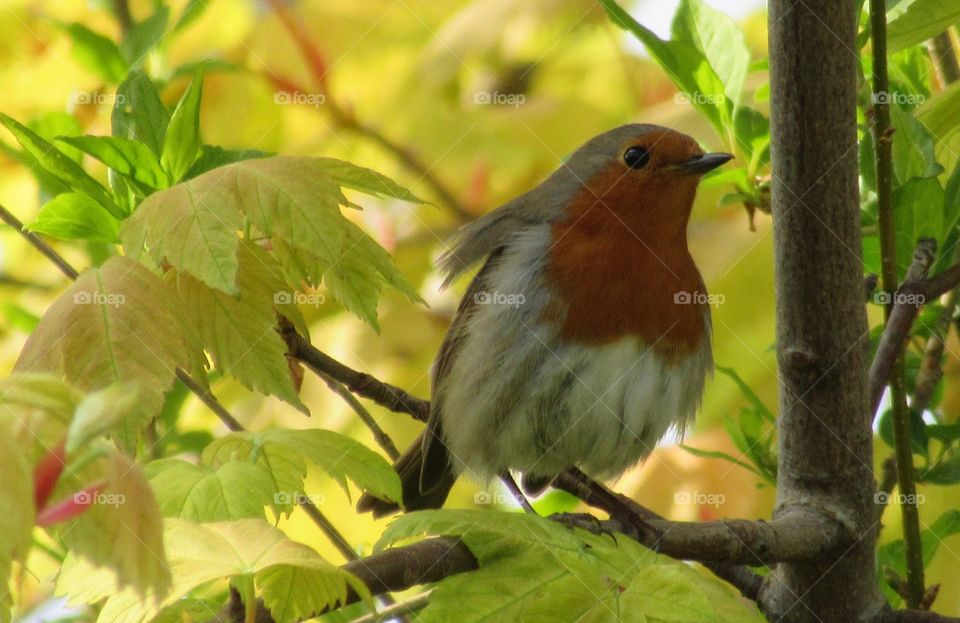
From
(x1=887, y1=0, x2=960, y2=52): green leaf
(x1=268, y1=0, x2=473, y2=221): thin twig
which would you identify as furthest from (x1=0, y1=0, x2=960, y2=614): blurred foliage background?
(x1=887, y1=0, x2=960, y2=52): green leaf

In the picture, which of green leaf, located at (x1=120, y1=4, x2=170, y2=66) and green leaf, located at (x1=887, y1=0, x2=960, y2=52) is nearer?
green leaf, located at (x1=887, y1=0, x2=960, y2=52)

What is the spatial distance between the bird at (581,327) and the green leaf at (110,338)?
180cm

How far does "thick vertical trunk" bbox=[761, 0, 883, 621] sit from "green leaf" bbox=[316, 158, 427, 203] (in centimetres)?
80

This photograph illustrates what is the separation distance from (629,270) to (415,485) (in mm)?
1310

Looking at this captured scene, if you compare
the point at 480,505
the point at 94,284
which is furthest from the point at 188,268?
the point at 480,505

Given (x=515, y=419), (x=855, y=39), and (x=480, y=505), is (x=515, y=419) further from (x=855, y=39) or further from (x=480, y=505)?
(x=855, y=39)

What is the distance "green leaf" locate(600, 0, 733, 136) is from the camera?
3.02m

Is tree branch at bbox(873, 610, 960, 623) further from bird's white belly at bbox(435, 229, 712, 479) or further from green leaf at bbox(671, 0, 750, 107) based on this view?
green leaf at bbox(671, 0, 750, 107)

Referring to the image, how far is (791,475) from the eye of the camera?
2.80 meters

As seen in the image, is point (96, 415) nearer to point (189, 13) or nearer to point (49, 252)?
point (49, 252)

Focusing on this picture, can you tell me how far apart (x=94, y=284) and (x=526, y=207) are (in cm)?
235

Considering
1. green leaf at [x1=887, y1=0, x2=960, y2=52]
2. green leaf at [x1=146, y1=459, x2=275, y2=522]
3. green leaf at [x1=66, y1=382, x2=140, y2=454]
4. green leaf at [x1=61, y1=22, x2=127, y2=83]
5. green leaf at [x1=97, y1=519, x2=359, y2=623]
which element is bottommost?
green leaf at [x1=97, y1=519, x2=359, y2=623]

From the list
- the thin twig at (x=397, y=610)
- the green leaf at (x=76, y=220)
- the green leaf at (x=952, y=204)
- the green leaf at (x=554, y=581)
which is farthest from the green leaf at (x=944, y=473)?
the green leaf at (x=76, y=220)

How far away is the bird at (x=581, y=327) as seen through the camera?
377cm
